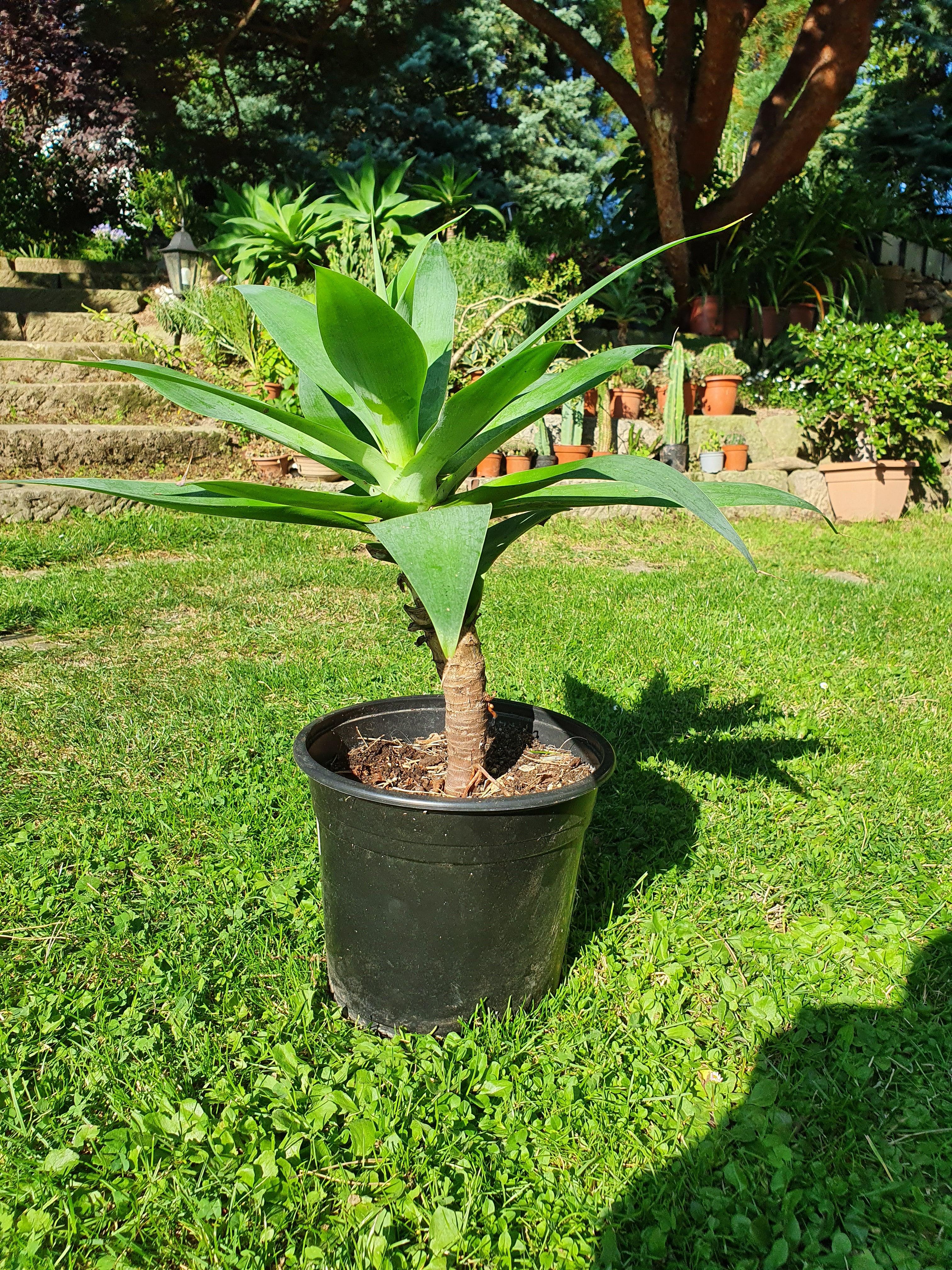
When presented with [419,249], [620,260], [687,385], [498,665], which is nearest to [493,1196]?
[419,249]

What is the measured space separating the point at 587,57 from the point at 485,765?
695 centimetres

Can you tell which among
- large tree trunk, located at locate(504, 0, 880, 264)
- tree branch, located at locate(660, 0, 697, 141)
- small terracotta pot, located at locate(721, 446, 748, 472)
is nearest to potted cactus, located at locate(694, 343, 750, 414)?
small terracotta pot, located at locate(721, 446, 748, 472)

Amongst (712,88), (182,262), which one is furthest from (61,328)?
(712,88)

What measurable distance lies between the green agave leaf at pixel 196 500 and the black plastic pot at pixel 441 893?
451 millimetres

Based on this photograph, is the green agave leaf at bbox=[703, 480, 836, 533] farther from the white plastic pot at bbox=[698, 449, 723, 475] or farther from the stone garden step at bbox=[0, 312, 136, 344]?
the stone garden step at bbox=[0, 312, 136, 344]

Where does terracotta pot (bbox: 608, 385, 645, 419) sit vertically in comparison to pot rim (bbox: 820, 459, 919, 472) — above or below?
above

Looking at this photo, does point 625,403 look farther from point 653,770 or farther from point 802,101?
point 653,770

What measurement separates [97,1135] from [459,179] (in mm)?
9460

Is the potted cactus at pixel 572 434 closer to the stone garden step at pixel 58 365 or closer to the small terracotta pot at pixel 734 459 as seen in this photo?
the small terracotta pot at pixel 734 459

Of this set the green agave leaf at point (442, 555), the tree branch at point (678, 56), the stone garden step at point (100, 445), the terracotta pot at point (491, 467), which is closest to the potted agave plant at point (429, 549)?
the green agave leaf at point (442, 555)

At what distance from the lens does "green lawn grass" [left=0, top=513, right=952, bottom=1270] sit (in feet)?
4.06

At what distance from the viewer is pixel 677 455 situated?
23.2 feet

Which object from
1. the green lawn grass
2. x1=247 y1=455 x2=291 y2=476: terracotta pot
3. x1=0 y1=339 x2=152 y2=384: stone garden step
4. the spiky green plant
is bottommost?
the green lawn grass

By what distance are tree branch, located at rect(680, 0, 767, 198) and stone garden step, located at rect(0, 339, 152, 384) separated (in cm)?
519
